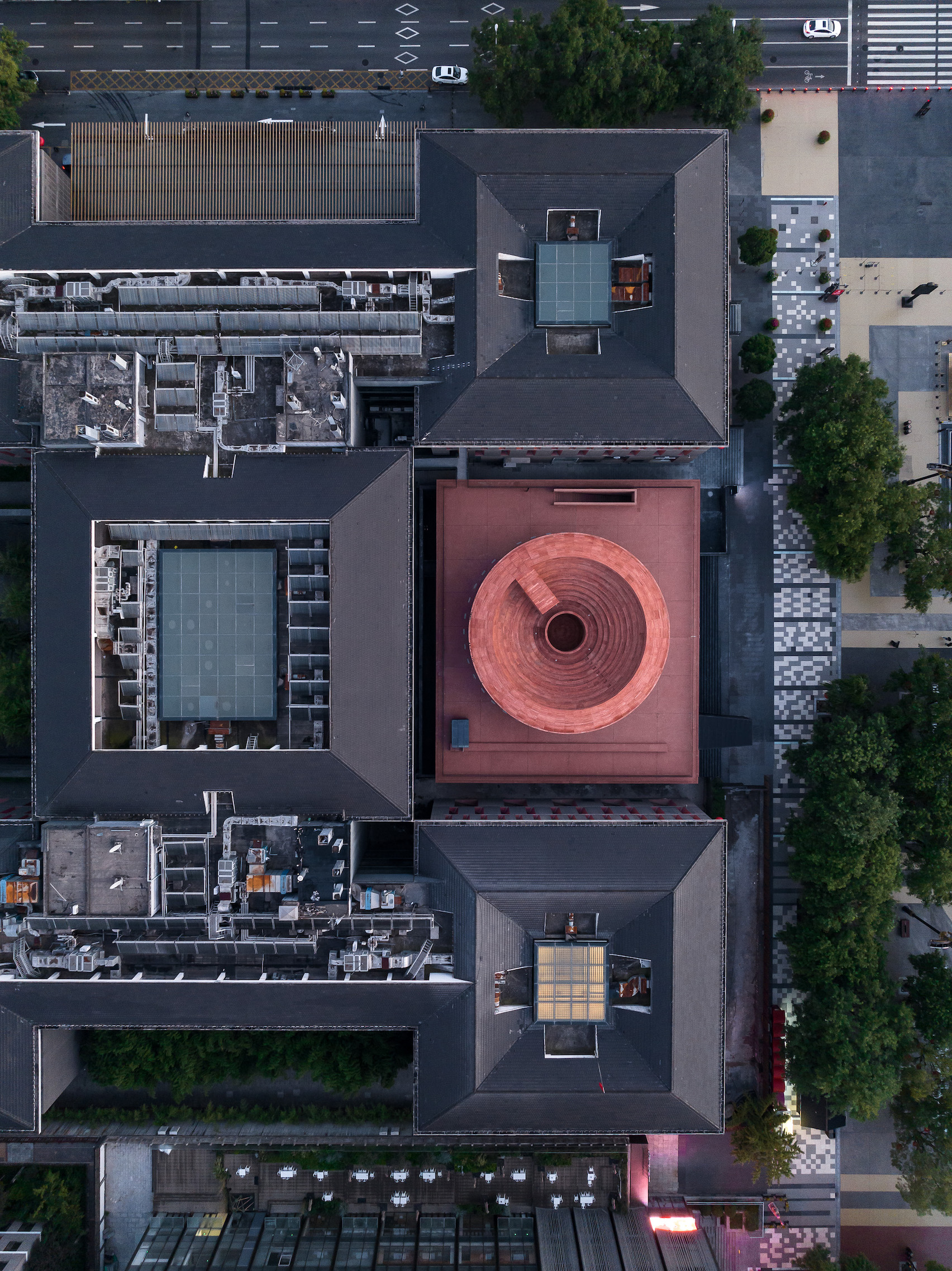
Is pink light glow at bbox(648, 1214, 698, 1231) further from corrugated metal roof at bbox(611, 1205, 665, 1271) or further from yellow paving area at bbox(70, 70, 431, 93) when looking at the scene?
yellow paving area at bbox(70, 70, 431, 93)

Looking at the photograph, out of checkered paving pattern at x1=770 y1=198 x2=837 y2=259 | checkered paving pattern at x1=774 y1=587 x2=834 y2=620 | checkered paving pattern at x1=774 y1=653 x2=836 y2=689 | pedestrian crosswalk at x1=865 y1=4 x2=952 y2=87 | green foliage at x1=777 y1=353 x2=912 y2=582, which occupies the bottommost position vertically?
checkered paving pattern at x1=774 y1=653 x2=836 y2=689

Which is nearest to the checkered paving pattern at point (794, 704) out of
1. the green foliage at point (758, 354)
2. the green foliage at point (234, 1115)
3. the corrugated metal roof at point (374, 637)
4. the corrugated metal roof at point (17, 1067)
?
the green foliage at point (758, 354)

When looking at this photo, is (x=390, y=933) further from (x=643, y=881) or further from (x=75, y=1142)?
(x=75, y=1142)

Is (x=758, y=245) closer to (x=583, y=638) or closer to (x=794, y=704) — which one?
(x=583, y=638)

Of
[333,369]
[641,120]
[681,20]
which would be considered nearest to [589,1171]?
[333,369]

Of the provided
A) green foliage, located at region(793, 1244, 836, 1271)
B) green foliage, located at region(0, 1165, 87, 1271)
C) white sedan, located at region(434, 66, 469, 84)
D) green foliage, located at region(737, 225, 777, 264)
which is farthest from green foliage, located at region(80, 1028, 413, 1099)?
white sedan, located at region(434, 66, 469, 84)

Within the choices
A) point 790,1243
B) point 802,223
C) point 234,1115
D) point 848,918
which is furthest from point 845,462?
point 234,1115
